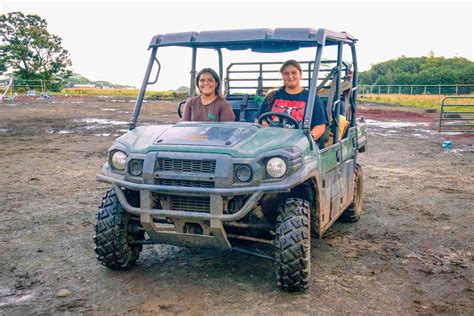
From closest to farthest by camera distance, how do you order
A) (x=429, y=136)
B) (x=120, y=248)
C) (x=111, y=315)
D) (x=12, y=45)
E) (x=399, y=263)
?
(x=111, y=315)
(x=120, y=248)
(x=399, y=263)
(x=429, y=136)
(x=12, y=45)

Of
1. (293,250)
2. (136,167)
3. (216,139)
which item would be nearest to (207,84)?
(216,139)

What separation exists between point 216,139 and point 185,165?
0.36 meters

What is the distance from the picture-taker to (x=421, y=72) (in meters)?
88.0

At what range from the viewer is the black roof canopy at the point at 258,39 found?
5.22 meters

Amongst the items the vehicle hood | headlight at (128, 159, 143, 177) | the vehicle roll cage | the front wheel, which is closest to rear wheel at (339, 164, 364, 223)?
the vehicle roll cage

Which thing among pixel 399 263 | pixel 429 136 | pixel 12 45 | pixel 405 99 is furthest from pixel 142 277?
pixel 12 45

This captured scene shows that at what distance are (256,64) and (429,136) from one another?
40.8ft

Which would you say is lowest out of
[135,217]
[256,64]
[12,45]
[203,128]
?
[135,217]

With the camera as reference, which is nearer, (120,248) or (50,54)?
(120,248)

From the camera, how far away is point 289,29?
5.27m

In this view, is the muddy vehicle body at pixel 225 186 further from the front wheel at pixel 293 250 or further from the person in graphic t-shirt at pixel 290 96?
the person in graphic t-shirt at pixel 290 96

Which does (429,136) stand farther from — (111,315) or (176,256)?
(111,315)

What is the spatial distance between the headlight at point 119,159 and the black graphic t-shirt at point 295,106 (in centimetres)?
174

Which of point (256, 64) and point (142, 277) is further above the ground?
point (256, 64)
